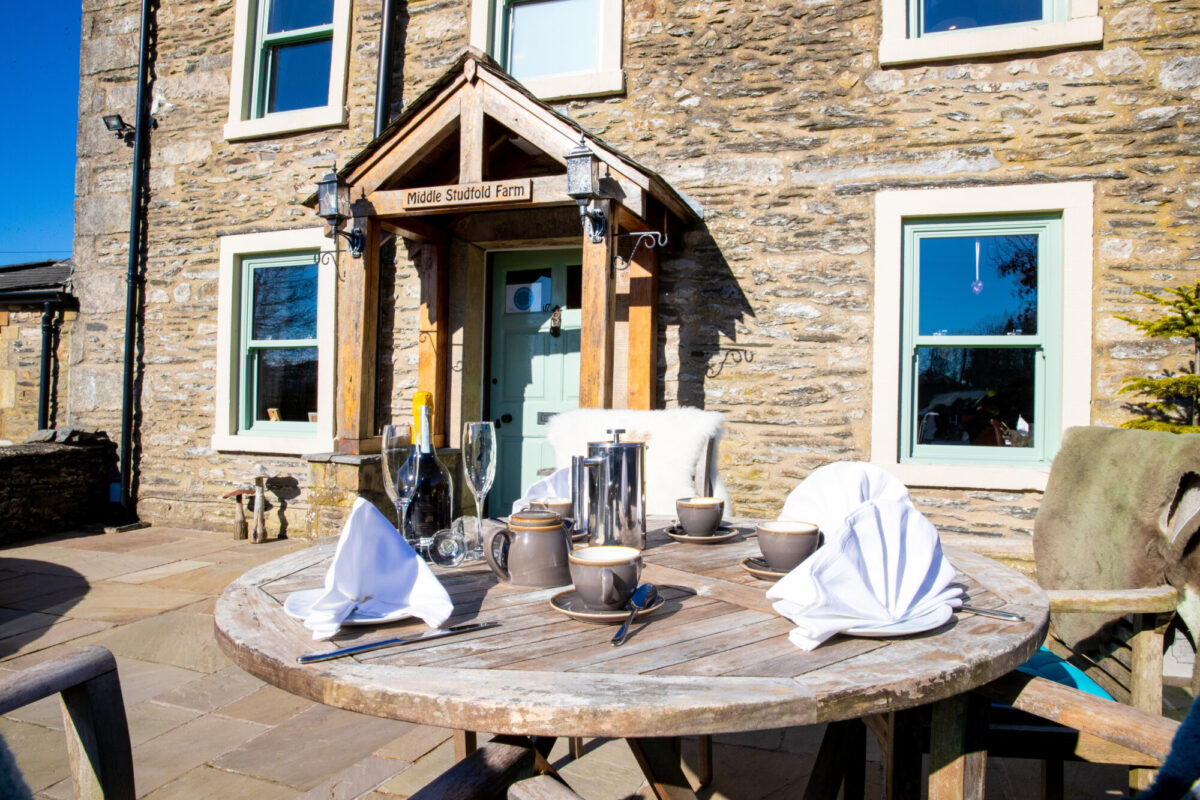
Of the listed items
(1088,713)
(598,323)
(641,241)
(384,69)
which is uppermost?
(384,69)

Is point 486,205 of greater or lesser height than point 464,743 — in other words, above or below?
above

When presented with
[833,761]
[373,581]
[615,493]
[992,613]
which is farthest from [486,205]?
[992,613]

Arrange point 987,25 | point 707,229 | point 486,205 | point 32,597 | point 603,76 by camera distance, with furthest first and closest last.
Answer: point 603,76
point 707,229
point 987,25
point 486,205
point 32,597

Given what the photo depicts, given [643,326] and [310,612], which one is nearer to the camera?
[310,612]

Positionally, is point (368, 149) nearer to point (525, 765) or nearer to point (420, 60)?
point (420, 60)

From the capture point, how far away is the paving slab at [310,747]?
2.19 meters

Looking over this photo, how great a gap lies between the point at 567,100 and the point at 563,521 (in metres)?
4.16

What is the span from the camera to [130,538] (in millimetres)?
5562

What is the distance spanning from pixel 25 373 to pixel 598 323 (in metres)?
5.69

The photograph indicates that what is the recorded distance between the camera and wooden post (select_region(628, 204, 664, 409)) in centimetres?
451

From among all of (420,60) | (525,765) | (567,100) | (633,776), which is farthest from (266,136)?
(525,765)

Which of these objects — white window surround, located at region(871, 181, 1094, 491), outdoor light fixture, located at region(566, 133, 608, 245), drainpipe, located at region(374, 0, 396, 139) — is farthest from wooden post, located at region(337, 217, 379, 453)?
white window surround, located at region(871, 181, 1094, 491)

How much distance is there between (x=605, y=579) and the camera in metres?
1.13

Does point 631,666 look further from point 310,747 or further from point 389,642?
point 310,747
